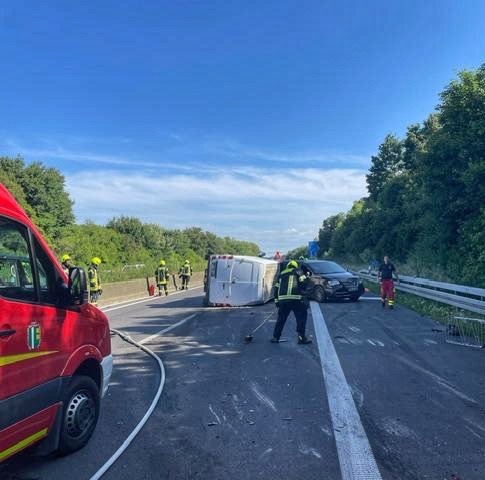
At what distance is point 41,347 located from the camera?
12.0 feet

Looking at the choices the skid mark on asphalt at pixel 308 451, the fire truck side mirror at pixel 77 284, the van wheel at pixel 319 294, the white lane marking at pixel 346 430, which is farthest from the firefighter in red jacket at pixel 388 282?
the fire truck side mirror at pixel 77 284

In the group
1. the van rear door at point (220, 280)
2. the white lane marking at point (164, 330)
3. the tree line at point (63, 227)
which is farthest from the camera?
the tree line at point (63, 227)

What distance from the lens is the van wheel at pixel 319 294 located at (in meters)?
17.7

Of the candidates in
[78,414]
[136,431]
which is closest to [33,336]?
[78,414]

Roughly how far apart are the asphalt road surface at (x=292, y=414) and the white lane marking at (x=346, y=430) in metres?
0.02

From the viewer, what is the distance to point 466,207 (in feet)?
52.9

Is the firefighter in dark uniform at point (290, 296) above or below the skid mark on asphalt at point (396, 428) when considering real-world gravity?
above

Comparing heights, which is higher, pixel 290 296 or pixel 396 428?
pixel 290 296

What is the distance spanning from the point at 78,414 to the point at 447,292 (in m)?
12.8

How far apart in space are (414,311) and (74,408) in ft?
40.6

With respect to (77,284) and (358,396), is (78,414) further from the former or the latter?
(358,396)

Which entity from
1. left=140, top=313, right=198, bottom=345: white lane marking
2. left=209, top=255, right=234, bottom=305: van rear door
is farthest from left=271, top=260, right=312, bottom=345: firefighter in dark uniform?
left=209, top=255, right=234, bottom=305: van rear door

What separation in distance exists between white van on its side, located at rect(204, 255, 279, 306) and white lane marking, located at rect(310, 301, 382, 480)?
29.3 ft

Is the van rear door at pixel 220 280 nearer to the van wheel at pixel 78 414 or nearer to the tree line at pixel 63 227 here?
the tree line at pixel 63 227
